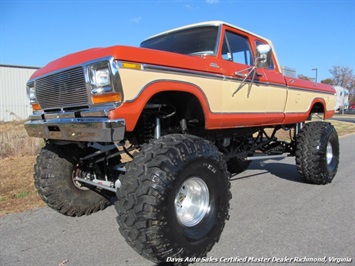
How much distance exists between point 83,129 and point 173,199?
40.1 inches

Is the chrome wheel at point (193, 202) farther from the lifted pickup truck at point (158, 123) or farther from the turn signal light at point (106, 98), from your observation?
the turn signal light at point (106, 98)

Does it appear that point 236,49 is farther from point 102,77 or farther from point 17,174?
point 17,174

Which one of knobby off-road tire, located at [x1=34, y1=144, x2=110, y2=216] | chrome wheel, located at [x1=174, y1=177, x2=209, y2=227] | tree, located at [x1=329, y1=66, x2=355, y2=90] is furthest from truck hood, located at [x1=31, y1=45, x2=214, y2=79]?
tree, located at [x1=329, y1=66, x2=355, y2=90]

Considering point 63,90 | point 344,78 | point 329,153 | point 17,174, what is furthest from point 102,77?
point 344,78

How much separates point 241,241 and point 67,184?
2.21 metres

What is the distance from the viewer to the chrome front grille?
10.4ft

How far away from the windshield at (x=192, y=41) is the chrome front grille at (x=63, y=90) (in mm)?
1671

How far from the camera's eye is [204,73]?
3.72m

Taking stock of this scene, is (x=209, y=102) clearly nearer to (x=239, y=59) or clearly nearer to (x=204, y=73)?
(x=204, y=73)

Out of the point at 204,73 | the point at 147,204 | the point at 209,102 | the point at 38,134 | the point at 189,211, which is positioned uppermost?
the point at 204,73

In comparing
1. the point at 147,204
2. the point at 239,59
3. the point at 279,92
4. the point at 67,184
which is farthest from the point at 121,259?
the point at 279,92

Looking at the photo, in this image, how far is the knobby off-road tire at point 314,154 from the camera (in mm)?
5652

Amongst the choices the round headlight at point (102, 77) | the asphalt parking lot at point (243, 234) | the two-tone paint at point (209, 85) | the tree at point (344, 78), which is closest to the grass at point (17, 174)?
the asphalt parking lot at point (243, 234)

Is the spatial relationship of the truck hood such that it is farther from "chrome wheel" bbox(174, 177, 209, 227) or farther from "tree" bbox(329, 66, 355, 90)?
"tree" bbox(329, 66, 355, 90)
